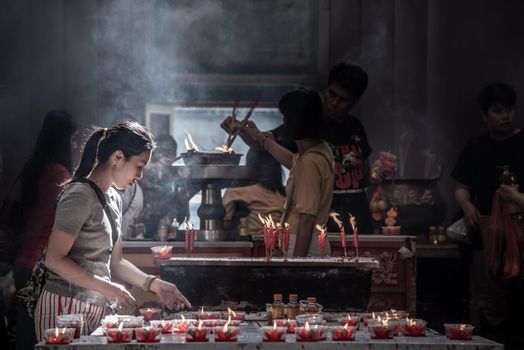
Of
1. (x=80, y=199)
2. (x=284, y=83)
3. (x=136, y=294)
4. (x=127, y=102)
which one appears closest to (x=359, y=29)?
(x=284, y=83)

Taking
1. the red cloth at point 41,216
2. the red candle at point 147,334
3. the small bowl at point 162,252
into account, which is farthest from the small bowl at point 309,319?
the red cloth at point 41,216

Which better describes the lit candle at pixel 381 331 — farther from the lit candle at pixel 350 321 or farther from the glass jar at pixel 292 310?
the glass jar at pixel 292 310

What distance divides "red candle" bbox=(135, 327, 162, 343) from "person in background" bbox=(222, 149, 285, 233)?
3260 mm

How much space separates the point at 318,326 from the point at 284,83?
6.16m

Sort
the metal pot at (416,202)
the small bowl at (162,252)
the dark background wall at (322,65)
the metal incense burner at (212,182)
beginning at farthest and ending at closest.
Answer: the dark background wall at (322,65)
the metal pot at (416,202)
the metal incense burner at (212,182)
the small bowl at (162,252)

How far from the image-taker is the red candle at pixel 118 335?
156 inches

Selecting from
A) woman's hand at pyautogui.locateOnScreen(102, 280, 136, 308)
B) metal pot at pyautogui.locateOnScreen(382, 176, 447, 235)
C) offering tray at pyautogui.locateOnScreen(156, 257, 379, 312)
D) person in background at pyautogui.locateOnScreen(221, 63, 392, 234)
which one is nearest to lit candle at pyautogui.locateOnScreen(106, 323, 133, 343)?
woman's hand at pyautogui.locateOnScreen(102, 280, 136, 308)

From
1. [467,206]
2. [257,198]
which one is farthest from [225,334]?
[467,206]

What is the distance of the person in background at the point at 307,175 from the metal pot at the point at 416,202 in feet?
7.87

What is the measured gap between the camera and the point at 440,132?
995 centimetres

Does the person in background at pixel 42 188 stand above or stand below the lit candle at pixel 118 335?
above

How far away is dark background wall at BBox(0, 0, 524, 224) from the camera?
380 inches

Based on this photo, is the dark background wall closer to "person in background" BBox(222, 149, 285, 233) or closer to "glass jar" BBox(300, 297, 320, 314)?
"person in background" BBox(222, 149, 285, 233)

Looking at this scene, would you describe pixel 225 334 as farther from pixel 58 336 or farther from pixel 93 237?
pixel 93 237
